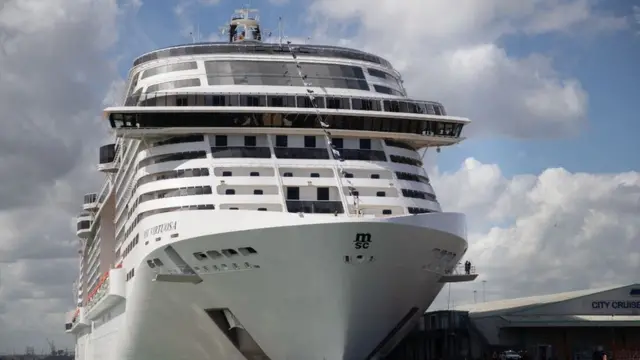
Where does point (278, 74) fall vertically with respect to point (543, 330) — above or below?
above

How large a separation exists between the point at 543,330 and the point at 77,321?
39.6 meters

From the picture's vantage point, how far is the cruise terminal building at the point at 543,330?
58.9 meters

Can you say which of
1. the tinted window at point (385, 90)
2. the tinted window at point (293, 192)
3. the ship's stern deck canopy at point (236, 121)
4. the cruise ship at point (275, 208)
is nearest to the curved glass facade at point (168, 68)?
the cruise ship at point (275, 208)

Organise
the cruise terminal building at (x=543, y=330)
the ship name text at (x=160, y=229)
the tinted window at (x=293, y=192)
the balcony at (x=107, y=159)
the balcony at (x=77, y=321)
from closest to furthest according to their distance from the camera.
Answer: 1. the ship name text at (x=160, y=229)
2. the tinted window at (x=293, y=192)
3. the cruise terminal building at (x=543, y=330)
4. the balcony at (x=107, y=159)
5. the balcony at (x=77, y=321)

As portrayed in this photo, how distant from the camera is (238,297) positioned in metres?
39.3

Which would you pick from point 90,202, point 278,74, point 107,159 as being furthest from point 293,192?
point 90,202

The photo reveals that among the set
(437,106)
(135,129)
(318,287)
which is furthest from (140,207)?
(437,106)

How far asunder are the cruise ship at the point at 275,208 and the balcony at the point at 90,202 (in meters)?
25.2

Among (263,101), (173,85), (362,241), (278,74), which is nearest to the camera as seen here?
(362,241)

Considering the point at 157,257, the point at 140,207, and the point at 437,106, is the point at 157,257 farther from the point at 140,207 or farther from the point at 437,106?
the point at 437,106

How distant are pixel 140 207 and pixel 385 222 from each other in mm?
11862

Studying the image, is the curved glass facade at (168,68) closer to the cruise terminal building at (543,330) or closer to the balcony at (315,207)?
the balcony at (315,207)

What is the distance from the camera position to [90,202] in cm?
7788

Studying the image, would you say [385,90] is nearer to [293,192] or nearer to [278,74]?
[278,74]
